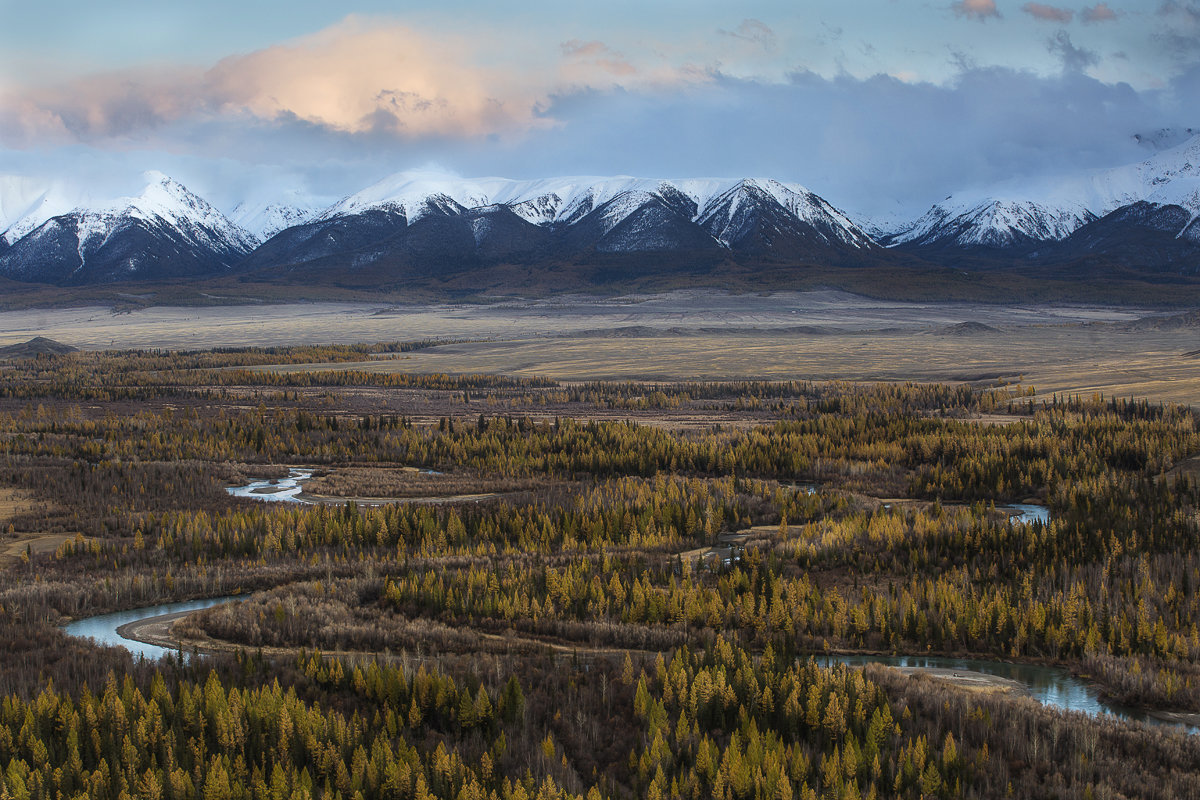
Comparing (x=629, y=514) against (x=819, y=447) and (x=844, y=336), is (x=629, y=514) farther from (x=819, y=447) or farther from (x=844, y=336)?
(x=844, y=336)

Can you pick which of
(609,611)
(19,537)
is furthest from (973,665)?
(19,537)

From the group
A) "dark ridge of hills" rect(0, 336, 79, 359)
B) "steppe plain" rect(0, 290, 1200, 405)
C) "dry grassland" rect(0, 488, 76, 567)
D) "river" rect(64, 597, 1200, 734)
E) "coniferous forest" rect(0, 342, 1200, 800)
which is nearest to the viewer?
"coniferous forest" rect(0, 342, 1200, 800)

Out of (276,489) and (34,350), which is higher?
(34,350)

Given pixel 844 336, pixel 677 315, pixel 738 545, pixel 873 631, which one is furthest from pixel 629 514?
pixel 677 315

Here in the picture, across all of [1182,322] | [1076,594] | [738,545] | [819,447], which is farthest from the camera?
[1182,322]

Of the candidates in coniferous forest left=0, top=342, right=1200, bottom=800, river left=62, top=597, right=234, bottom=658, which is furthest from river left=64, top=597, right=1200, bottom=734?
coniferous forest left=0, top=342, right=1200, bottom=800

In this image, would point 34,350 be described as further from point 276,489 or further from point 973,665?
point 973,665

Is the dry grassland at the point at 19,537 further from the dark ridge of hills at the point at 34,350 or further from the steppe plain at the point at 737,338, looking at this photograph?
the dark ridge of hills at the point at 34,350

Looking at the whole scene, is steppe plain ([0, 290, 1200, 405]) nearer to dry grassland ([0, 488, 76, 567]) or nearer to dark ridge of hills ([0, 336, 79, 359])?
dark ridge of hills ([0, 336, 79, 359])
